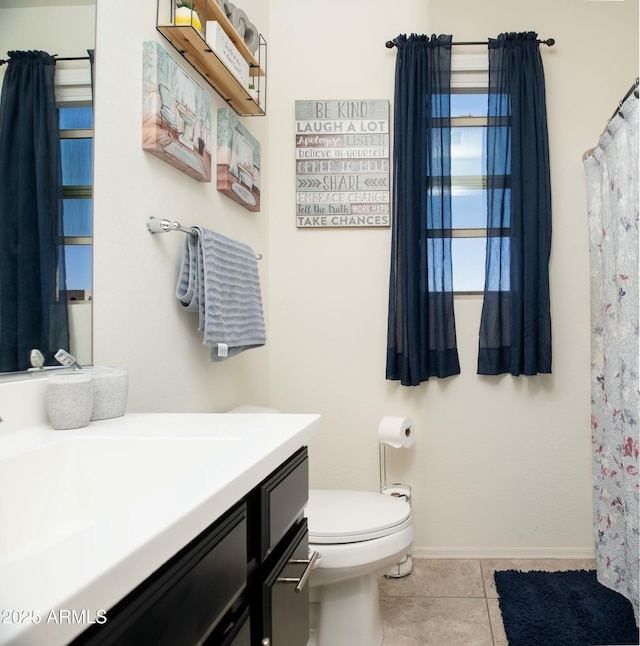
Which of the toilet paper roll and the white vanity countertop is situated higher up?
the white vanity countertop

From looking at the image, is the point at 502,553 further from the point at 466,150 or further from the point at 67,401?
the point at 67,401

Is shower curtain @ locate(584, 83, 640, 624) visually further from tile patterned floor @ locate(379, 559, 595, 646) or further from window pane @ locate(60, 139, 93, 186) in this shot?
window pane @ locate(60, 139, 93, 186)

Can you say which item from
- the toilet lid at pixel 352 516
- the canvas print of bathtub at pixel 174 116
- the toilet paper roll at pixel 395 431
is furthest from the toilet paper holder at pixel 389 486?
the canvas print of bathtub at pixel 174 116

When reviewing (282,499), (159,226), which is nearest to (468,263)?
(159,226)

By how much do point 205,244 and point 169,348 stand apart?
1.00 ft

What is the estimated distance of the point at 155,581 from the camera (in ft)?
1.61

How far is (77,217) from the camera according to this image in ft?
3.49

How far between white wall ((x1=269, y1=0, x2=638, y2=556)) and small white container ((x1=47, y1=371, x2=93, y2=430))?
4.75 ft

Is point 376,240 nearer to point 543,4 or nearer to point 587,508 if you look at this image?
point 543,4

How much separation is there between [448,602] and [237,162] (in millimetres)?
1825

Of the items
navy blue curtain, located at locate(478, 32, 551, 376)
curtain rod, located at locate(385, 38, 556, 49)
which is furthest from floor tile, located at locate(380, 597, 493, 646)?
curtain rod, located at locate(385, 38, 556, 49)

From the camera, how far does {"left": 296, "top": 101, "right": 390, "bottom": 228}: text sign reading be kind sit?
7.57 feet

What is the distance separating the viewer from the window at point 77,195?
1039 mm

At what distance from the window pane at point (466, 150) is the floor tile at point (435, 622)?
1.79 metres
